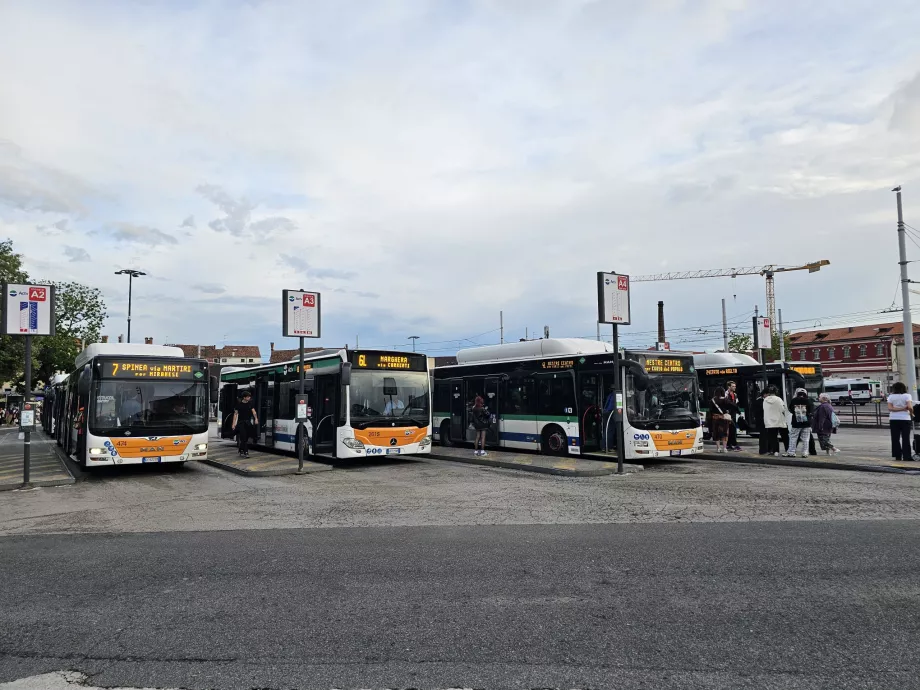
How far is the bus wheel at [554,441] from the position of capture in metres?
18.1

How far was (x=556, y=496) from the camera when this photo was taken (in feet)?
37.4

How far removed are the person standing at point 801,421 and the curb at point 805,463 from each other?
67 cm

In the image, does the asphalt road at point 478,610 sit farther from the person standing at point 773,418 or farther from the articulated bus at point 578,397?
the person standing at point 773,418

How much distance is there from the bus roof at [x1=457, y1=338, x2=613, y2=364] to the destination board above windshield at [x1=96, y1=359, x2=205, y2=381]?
8586mm

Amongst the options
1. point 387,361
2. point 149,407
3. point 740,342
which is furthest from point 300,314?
point 740,342

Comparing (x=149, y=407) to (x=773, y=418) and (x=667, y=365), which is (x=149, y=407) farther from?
(x=773, y=418)

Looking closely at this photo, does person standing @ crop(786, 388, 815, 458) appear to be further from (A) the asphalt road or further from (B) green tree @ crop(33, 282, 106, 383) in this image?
(B) green tree @ crop(33, 282, 106, 383)

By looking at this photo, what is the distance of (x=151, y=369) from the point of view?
15852 mm

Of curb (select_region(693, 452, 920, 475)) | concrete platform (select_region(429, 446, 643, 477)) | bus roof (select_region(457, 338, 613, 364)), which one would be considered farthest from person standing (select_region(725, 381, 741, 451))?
concrete platform (select_region(429, 446, 643, 477))

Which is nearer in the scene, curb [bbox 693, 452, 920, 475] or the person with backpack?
curb [bbox 693, 452, 920, 475]

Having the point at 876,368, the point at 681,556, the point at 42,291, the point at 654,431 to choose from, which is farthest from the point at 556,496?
the point at 876,368

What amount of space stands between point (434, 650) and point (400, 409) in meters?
13.5

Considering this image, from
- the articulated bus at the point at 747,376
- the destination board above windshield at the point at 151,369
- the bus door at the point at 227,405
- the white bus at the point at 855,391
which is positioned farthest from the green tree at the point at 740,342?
the destination board above windshield at the point at 151,369

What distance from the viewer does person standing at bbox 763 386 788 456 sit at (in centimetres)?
1709
